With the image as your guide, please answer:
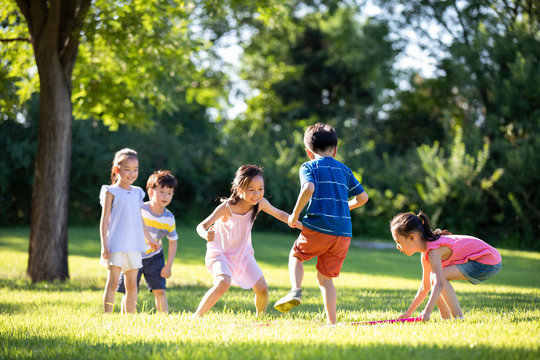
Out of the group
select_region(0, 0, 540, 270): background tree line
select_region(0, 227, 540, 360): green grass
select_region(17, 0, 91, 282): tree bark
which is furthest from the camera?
select_region(0, 0, 540, 270): background tree line

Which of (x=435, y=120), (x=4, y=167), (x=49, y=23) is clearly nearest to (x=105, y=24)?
(x=49, y=23)

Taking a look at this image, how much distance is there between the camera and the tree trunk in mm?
9812

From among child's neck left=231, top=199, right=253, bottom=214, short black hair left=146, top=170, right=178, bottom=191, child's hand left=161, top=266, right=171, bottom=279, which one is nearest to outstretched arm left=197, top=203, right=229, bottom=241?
child's neck left=231, top=199, right=253, bottom=214

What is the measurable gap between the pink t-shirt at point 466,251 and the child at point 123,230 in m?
3.07

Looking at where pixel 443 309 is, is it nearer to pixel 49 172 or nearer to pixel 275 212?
pixel 275 212

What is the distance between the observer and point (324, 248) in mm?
5273

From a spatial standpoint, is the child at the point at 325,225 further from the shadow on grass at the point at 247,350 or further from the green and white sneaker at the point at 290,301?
the shadow on grass at the point at 247,350

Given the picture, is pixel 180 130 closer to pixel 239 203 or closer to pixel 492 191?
pixel 492 191

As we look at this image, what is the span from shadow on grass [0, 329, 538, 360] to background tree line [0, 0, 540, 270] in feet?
23.7

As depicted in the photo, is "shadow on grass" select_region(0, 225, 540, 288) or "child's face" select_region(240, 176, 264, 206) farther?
"shadow on grass" select_region(0, 225, 540, 288)

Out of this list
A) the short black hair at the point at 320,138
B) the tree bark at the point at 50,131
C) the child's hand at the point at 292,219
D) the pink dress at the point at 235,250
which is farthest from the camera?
the tree bark at the point at 50,131

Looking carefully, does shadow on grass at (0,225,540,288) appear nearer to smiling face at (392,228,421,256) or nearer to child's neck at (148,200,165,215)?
smiling face at (392,228,421,256)

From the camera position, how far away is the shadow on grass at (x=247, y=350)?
12.2 feet

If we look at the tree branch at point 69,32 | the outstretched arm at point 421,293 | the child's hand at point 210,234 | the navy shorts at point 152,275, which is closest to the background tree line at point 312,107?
the tree branch at point 69,32
